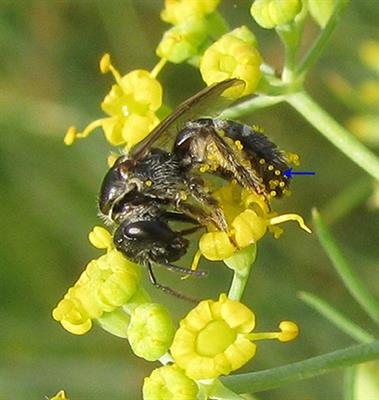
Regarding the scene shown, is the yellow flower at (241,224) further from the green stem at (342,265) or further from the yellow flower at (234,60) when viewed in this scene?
the green stem at (342,265)

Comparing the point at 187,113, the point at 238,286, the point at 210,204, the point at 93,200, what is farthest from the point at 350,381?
the point at 93,200

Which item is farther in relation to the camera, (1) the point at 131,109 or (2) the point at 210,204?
(1) the point at 131,109

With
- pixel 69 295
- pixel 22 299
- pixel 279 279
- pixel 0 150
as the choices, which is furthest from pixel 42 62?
pixel 69 295

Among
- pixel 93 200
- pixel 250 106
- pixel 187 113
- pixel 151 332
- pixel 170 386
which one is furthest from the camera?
pixel 93 200

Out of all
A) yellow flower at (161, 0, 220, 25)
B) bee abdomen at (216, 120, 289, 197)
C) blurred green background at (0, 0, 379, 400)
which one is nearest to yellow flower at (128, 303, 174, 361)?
bee abdomen at (216, 120, 289, 197)

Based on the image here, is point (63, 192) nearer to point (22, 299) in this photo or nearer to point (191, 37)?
point (22, 299)

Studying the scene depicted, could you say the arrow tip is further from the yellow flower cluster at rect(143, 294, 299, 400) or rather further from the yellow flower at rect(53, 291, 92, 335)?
the yellow flower at rect(53, 291, 92, 335)

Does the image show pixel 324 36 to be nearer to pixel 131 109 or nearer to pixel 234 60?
pixel 234 60
